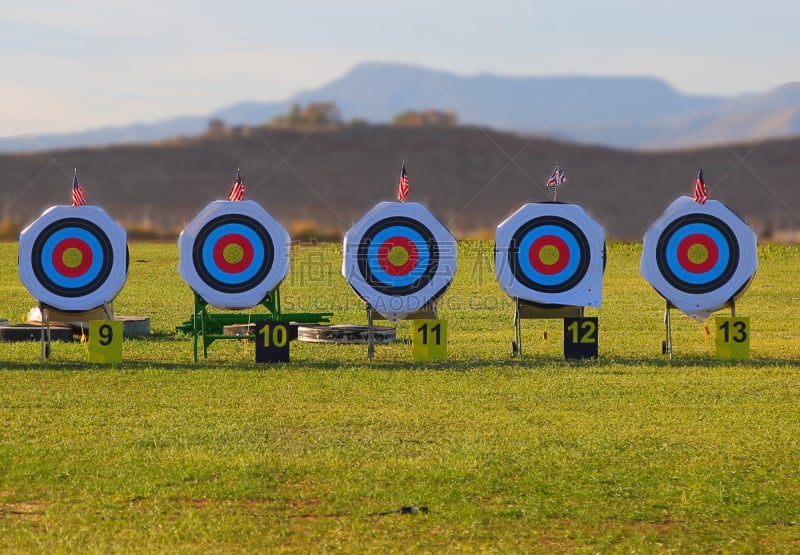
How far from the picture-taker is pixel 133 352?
47.4ft

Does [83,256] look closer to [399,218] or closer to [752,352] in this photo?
[399,218]

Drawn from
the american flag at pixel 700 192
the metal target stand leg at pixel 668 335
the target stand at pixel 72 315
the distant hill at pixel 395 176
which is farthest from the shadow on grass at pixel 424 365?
the distant hill at pixel 395 176

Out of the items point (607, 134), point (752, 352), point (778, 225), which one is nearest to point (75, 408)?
point (752, 352)

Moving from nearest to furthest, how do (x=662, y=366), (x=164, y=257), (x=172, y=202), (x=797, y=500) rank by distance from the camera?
(x=797, y=500) → (x=662, y=366) → (x=164, y=257) → (x=172, y=202)

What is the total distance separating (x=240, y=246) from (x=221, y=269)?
1.18ft

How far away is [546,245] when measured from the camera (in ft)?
48.0

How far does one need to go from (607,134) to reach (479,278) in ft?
15.0

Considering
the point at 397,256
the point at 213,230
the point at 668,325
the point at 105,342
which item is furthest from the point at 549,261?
the point at 105,342

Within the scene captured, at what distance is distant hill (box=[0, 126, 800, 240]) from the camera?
119 feet

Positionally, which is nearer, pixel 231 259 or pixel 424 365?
pixel 424 365

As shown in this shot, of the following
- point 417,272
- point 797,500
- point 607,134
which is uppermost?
point 607,134

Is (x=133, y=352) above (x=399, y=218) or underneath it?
underneath

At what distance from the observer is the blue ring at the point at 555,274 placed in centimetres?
1437

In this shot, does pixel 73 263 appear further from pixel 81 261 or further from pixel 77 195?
pixel 77 195
